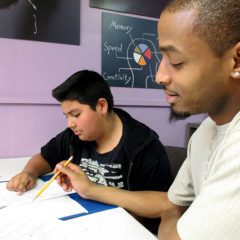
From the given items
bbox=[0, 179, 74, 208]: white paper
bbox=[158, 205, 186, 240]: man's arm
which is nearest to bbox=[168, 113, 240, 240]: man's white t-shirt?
bbox=[158, 205, 186, 240]: man's arm

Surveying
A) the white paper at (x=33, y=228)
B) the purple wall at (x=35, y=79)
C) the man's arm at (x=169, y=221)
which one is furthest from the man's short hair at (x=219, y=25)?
the purple wall at (x=35, y=79)

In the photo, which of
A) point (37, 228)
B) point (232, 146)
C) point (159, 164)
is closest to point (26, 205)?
point (37, 228)

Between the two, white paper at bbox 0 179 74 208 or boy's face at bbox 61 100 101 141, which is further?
boy's face at bbox 61 100 101 141

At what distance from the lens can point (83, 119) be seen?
4.24 ft

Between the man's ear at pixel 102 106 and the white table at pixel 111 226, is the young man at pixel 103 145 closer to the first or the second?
the man's ear at pixel 102 106

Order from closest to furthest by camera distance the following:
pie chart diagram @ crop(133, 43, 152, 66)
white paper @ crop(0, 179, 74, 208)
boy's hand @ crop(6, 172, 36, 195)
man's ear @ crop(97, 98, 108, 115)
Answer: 1. white paper @ crop(0, 179, 74, 208)
2. boy's hand @ crop(6, 172, 36, 195)
3. man's ear @ crop(97, 98, 108, 115)
4. pie chart diagram @ crop(133, 43, 152, 66)

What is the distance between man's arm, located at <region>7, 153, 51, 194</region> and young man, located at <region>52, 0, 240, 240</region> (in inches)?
23.0

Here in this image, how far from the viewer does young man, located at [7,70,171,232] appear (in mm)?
1194

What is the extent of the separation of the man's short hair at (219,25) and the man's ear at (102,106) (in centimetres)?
78

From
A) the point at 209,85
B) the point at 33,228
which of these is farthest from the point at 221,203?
the point at 33,228

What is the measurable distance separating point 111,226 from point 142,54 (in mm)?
1556

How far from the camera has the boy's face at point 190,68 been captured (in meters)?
0.61

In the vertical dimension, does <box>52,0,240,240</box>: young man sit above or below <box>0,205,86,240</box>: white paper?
above

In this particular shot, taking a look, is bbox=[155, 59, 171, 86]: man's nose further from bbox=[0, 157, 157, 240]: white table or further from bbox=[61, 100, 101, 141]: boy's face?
bbox=[61, 100, 101, 141]: boy's face
